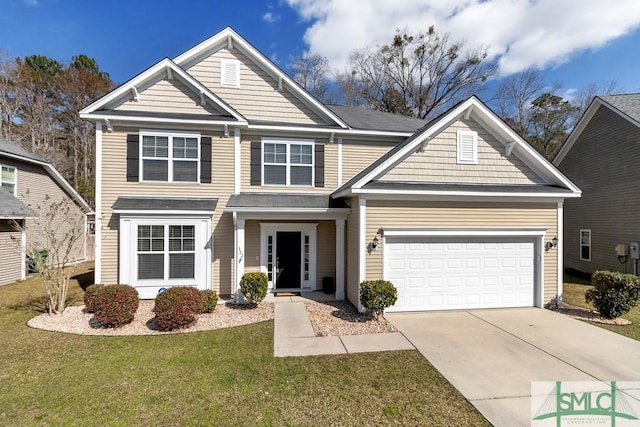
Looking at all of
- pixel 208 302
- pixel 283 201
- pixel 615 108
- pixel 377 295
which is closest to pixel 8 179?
pixel 208 302

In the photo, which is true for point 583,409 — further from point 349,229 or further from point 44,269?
point 44,269

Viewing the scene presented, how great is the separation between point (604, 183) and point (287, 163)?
14.4m

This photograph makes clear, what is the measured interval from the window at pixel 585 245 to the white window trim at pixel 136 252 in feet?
A: 56.2

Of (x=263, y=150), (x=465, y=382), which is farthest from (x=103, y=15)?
(x=465, y=382)

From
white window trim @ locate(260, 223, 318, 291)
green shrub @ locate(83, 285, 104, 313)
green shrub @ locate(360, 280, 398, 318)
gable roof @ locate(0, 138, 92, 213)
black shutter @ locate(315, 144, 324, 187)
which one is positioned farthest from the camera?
gable roof @ locate(0, 138, 92, 213)

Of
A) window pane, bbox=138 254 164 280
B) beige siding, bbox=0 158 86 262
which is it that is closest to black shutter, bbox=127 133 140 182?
window pane, bbox=138 254 164 280

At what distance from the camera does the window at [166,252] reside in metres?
9.55

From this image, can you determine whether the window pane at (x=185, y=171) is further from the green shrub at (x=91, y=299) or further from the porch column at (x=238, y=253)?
the green shrub at (x=91, y=299)

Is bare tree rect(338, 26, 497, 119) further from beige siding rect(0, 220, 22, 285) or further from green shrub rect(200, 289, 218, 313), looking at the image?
beige siding rect(0, 220, 22, 285)

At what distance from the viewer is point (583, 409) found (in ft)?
14.0

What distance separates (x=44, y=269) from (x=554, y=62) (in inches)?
1191

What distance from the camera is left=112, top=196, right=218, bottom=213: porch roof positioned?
30.6 ft

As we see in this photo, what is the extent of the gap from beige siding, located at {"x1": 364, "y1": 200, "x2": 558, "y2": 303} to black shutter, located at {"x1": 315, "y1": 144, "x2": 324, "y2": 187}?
3.08m

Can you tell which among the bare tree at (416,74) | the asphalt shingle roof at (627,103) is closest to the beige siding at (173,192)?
the asphalt shingle roof at (627,103)
